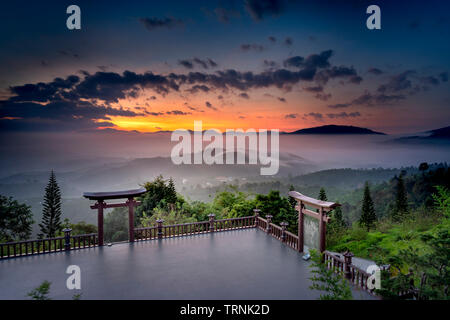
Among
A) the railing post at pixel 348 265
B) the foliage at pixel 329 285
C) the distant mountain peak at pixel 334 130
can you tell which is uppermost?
→ the distant mountain peak at pixel 334 130

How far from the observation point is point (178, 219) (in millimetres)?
13523

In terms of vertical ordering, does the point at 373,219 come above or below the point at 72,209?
above

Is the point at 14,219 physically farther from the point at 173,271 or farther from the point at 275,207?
the point at 275,207

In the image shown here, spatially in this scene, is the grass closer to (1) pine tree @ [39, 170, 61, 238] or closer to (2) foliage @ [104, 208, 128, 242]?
(2) foliage @ [104, 208, 128, 242]

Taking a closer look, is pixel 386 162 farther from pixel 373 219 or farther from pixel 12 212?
pixel 12 212

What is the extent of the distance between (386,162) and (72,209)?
5005 centimetres

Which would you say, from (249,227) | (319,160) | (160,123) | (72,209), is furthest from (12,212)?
(319,160)

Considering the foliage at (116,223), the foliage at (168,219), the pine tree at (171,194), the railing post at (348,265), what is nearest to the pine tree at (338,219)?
the foliage at (168,219)

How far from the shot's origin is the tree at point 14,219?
22.0 m

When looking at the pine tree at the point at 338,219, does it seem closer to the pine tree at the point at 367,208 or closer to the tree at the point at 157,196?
the pine tree at the point at 367,208

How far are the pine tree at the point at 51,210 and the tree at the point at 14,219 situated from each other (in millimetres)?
1202

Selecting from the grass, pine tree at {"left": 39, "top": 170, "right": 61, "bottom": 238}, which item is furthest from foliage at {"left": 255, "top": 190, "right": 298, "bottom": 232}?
pine tree at {"left": 39, "top": 170, "right": 61, "bottom": 238}
